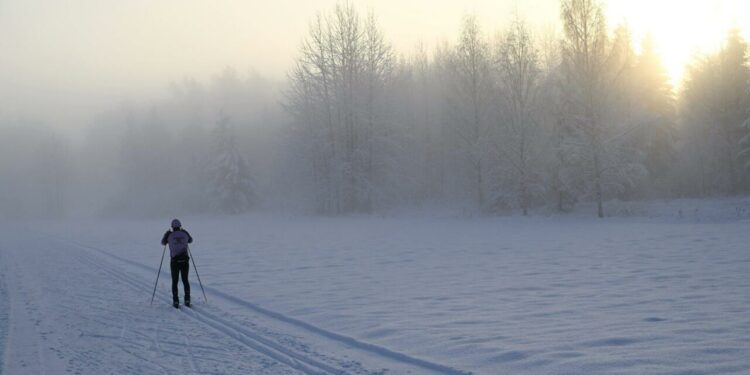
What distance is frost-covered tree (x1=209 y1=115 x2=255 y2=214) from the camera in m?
62.2

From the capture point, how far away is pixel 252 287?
12.9m

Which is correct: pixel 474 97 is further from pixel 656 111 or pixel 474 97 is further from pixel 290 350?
pixel 290 350

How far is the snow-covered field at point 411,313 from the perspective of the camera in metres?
6.43

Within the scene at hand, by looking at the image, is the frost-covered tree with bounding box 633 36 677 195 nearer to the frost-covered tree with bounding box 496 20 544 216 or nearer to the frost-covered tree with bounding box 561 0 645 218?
the frost-covered tree with bounding box 496 20 544 216

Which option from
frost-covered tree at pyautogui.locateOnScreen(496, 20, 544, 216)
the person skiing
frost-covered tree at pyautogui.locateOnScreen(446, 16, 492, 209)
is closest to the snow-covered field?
the person skiing

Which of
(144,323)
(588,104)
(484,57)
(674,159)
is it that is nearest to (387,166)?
(484,57)

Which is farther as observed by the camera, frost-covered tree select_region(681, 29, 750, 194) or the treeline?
frost-covered tree select_region(681, 29, 750, 194)

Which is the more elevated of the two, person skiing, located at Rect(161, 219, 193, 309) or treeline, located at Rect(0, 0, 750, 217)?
treeline, located at Rect(0, 0, 750, 217)

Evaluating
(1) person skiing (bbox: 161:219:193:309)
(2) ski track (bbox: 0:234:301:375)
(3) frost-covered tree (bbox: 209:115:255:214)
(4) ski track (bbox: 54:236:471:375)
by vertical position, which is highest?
(3) frost-covered tree (bbox: 209:115:255:214)

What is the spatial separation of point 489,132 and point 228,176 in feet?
A: 114

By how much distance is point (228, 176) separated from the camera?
62.2 meters

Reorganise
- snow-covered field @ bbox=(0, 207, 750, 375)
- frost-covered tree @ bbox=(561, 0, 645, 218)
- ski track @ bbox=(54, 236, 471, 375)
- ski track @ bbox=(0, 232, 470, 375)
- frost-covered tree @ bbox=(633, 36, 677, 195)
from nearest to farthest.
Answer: ski track @ bbox=(54, 236, 471, 375), snow-covered field @ bbox=(0, 207, 750, 375), ski track @ bbox=(0, 232, 470, 375), frost-covered tree @ bbox=(561, 0, 645, 218), frost-covered tree @ bbox=(633, 36, 677, 195)

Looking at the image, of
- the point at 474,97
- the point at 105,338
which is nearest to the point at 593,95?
the point at 474,97

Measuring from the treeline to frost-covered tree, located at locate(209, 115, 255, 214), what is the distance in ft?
0.63
